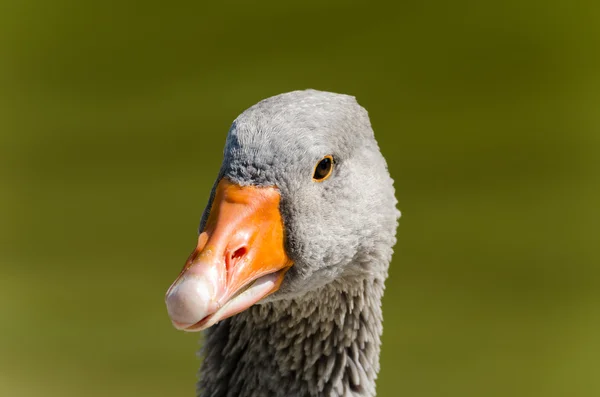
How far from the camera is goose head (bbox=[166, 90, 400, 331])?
32.4 inches

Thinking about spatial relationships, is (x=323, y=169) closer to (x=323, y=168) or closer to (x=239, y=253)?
(x=323, y=168)

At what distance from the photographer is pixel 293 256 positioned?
94 cm

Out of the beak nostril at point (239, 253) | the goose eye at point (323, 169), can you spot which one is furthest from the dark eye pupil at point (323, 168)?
the beak nostril at point (239, 253)

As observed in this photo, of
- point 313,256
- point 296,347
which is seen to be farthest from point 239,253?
point 296,347

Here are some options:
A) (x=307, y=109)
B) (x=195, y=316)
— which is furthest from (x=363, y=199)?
(x=195, y=316)

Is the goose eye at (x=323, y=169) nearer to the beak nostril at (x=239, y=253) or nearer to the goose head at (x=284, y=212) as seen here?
the goose head at (x=284, y=212)

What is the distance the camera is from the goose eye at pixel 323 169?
3.22 ft

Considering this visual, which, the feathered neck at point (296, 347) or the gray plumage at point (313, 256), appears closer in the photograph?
the gray plumage at point (313, 256)

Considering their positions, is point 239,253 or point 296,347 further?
point 296,347

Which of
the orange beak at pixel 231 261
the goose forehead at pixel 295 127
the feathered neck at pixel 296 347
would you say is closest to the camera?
the orange beak at pixel 231 261

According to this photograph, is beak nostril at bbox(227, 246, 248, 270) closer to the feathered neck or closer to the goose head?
the goose head

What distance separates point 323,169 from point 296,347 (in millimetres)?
285

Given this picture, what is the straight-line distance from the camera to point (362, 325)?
1157 mm

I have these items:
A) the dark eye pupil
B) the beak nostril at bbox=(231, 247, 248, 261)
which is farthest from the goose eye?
the beak nostril at bbox=(231, 247, 248, 261)
